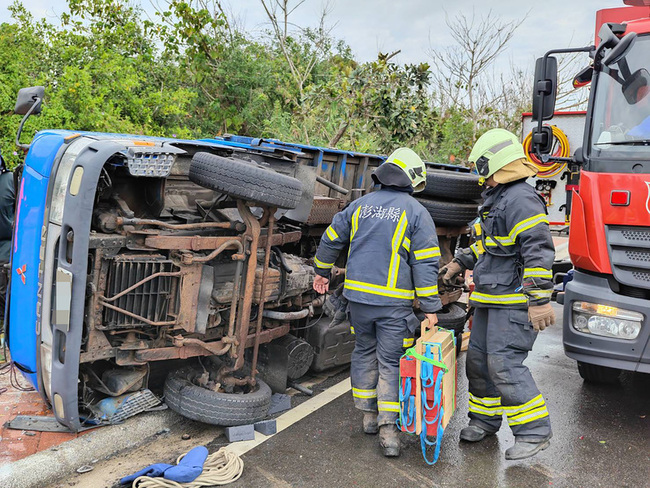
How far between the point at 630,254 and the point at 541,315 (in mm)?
847

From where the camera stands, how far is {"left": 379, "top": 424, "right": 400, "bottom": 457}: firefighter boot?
11.0 feet

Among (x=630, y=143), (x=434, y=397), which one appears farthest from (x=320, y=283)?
(x=630, y=143)

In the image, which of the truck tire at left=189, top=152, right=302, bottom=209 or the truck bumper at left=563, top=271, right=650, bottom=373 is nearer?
the truck tire at left=189, top=152, right=302, bottom=209

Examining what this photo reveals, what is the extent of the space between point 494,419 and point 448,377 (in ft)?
1.76

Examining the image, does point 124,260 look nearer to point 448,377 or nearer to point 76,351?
point 76,351

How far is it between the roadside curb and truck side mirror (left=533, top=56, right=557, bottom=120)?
3232 mm

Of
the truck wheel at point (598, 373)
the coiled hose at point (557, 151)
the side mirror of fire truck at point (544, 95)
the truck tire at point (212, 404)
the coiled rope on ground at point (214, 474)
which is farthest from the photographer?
the coiled hose at point (557, 151)

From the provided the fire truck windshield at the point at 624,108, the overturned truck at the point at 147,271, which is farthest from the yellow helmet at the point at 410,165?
the fire truck windshield at the point at 624,108

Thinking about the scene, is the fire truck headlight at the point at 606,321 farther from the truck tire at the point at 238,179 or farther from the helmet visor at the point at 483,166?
the truck tire at the point at 238,179

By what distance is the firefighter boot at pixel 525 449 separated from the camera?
10.8ft

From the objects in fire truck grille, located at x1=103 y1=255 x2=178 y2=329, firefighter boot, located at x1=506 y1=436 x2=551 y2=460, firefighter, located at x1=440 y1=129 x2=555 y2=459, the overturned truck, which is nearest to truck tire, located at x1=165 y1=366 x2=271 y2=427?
the overturned truck

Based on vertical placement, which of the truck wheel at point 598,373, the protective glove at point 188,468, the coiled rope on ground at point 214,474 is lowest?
the coiled rope on ground at point 214,474

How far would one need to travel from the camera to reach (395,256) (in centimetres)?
344

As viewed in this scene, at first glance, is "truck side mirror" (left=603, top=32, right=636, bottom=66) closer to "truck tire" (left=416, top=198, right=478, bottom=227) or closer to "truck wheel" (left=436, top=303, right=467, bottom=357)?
"truck tire" (left=416, top=198, right=478, bottom=227)
